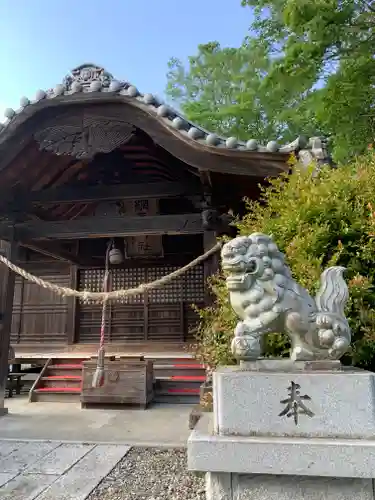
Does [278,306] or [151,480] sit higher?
[278,306]

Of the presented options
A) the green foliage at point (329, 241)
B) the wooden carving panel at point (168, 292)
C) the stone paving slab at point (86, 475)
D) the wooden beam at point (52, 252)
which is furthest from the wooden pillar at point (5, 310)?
the wooden carving panel at point (168, 292)

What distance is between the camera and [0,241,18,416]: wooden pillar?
5.81 meters

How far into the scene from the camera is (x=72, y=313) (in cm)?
954

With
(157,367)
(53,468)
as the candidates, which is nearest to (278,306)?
(53,468)

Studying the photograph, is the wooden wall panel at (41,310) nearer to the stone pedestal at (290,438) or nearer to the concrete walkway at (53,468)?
the concrete walkway at (53,468)

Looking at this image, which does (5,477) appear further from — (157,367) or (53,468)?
(157,367)

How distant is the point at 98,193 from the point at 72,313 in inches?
170

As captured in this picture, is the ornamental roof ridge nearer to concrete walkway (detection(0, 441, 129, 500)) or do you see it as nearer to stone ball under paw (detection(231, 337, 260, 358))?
stone ball under paw (detection(231, 337, 260, 358))

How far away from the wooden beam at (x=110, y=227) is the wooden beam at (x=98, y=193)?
340 mm

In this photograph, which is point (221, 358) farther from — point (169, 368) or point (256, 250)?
point (169, 368)

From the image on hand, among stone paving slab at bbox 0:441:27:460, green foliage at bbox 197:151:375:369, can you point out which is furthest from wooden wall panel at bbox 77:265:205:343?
green foliage at bbox 197:151:375:369

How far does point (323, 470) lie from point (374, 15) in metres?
8.13

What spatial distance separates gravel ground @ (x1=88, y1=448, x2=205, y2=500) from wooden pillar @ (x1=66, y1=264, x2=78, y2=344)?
5.79 metres

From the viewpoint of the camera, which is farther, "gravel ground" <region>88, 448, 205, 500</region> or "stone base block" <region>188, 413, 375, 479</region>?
"gravel ground" <region>88, 448, 205, 500</region>
